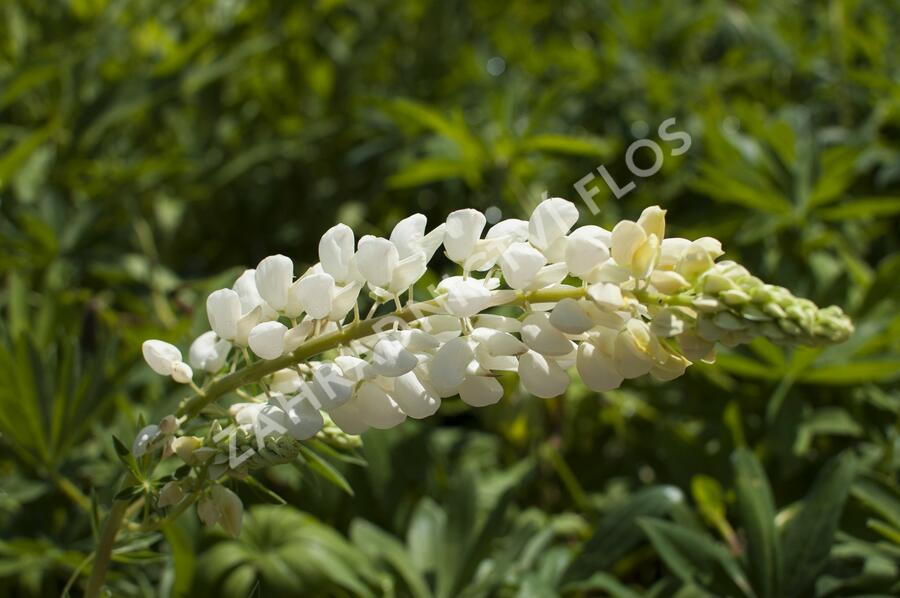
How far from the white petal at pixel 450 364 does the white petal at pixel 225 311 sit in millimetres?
176

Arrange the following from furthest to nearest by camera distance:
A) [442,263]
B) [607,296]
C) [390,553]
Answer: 1. [442,263]
2. [390,553]
3. [607,296]

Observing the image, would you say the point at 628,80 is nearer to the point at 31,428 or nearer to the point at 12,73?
the point at 12,73

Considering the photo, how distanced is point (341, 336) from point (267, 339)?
0.19ft

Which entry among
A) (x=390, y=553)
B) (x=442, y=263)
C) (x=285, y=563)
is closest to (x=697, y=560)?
(x=390, y=553)

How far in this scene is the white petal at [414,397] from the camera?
2.63ft

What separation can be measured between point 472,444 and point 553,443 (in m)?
0.14

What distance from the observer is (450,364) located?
0.78 m

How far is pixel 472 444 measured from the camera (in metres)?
Answer: 1.75

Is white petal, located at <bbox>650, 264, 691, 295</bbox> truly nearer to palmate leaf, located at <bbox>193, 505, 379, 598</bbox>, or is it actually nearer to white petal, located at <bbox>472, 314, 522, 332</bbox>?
white petal, located at <bbox>472, 314, 522, 332</bbox>

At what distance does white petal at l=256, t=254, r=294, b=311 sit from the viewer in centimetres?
83

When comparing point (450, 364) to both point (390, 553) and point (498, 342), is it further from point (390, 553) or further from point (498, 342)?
point (390, 553)

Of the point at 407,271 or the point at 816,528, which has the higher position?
the point at 407,271

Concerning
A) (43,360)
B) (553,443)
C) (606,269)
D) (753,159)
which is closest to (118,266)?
(43,360)

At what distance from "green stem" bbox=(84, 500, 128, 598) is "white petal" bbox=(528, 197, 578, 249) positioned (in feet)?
1.35
